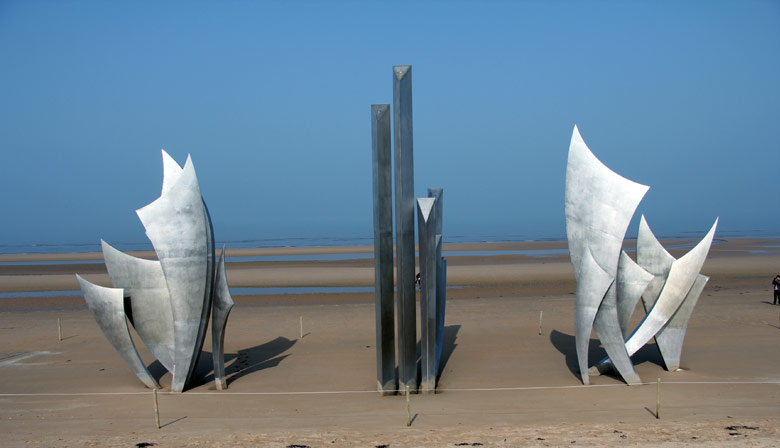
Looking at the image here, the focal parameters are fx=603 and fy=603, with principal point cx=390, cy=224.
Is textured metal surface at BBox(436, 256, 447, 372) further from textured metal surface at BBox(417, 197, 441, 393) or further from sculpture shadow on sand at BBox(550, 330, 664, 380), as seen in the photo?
sculpture shadow on sand at BBox(550, 330, 664, 380)

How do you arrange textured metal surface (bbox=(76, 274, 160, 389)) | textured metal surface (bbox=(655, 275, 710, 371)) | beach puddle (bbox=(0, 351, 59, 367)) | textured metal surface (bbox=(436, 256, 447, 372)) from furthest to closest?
beach puddle (bbox=(0, 351, 59, 367)), textured metal surface (bbox=(655, 275, 710, 371)), textured metal surface (bbox=(436, 256, 447, 372)), textured metal surface (bbox=(76, 274, 160, 389))

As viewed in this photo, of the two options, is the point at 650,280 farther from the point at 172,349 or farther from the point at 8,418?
the point at 8,418

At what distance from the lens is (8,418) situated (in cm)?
1121

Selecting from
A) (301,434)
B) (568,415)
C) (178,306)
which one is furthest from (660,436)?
(178,306)

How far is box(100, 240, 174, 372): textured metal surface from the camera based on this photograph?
41.7 ft

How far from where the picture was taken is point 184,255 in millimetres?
12461

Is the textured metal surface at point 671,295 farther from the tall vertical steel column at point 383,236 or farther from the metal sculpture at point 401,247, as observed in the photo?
the tall vertical steel column at point 383,236

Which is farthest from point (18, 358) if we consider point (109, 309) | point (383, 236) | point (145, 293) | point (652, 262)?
point (652, 262)

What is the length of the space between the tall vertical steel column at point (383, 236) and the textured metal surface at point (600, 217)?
12.5 feet

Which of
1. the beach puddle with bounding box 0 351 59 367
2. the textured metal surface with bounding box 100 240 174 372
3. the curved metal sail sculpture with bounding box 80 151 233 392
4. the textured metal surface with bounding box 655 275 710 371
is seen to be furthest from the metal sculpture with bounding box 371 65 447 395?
the beach puddle with bounding box 0 351 59 367

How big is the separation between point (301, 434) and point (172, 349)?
436cm

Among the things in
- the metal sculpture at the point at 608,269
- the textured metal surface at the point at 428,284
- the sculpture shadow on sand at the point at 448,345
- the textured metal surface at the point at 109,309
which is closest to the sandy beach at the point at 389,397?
the sculpture shadow on sand at the point at 448,345

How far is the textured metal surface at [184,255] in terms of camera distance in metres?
12.3

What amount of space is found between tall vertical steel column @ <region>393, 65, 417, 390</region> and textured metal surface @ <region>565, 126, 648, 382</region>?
3.38 metres
